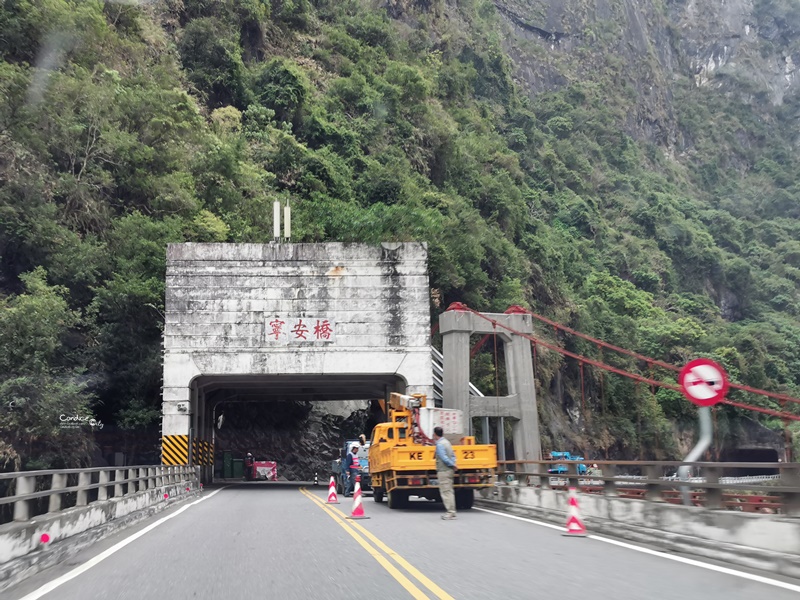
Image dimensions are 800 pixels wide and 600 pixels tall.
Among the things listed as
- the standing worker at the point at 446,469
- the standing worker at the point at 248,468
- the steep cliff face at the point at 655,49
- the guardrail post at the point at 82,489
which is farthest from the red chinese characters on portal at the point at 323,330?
the steep cliff face at the point at 655,49

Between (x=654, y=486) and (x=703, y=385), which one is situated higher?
(x=703, y=385)

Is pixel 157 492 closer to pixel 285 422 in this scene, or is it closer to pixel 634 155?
pixel 285 422

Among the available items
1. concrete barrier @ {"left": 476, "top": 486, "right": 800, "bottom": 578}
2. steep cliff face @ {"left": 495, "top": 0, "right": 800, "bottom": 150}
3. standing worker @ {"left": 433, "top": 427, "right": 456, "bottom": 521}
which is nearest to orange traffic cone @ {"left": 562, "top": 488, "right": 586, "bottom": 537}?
concrete barrier @ {"left": 476, "top": 486, "right": 800, "bottom": 578}

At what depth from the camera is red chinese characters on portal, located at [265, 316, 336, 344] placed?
34.8m

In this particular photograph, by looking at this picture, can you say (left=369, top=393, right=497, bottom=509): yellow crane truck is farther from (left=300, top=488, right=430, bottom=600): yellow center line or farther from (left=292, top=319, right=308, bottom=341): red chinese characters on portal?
(left=292, top=319, right=308, bottom=341): red chinese characters on portal

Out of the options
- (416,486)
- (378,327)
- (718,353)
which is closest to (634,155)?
(718,353)

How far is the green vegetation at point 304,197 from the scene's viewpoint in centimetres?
3862

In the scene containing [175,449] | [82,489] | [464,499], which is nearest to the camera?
[82,489]

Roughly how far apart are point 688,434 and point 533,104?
64.3 metres

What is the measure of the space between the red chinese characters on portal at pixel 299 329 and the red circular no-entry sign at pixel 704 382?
24.6 meters

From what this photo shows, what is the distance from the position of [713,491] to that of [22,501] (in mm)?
8307

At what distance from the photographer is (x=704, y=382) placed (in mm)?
10906

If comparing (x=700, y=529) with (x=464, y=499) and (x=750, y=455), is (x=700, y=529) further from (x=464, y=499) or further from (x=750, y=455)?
(x=750, y=455)

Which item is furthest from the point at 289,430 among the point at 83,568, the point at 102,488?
the point at 83,568
